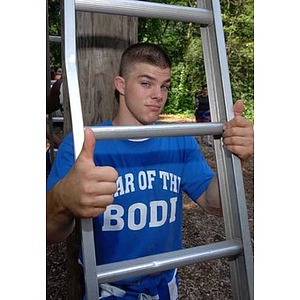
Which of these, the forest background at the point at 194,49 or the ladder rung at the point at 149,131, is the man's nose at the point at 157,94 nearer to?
the ladder rung at the point at 149,131

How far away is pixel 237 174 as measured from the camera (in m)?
1.21

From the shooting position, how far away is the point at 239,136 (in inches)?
46.3

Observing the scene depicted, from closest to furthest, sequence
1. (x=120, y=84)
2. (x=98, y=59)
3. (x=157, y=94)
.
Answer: (x=157, y=94) < (x=120, y=84) < (x=98, y=59)

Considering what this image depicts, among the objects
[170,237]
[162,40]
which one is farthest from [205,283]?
[162,40]

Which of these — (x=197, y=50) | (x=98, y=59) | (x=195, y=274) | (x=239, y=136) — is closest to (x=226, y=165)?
(x=239, y=136)

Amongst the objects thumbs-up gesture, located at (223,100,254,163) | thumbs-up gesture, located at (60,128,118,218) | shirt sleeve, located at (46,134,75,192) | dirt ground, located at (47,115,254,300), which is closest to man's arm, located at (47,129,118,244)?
thumbs-up gesture, located at (60,128,118,218)

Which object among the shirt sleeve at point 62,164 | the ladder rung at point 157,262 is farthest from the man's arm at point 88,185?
the shirt sleeve at point 62,164

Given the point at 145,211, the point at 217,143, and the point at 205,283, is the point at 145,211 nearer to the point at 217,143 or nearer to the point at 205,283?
the point at 217,143

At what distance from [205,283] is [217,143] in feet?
8.76

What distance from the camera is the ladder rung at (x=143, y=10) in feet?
3.47

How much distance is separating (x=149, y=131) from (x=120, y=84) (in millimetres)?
570

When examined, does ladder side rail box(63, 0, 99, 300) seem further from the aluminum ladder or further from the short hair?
the short hair

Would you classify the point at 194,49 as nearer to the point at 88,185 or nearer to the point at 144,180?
the point at 144,180

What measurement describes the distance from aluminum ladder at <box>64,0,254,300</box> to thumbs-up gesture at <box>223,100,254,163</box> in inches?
1.0
